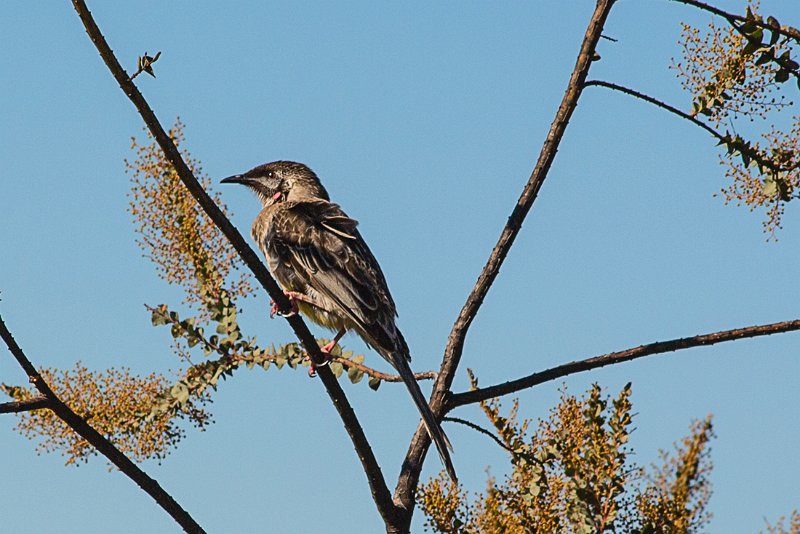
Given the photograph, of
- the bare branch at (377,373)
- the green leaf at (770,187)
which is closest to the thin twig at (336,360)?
the bare branch at (377,373)

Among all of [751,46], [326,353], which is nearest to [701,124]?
[751,46]

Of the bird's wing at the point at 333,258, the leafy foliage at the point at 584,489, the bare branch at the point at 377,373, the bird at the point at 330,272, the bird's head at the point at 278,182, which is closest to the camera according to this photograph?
the leafy foliage at the point at 584,489

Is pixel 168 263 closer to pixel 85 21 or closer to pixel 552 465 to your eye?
pixel 85 21

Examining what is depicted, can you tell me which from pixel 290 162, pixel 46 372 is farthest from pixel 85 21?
pixel 290 162

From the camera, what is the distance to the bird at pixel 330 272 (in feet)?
21.1

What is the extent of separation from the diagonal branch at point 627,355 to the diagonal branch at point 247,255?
626 millimetres

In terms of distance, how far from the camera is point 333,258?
6.88 metres

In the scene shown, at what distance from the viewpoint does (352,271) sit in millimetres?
6832

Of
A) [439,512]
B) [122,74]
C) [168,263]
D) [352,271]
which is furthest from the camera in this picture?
[352,271]

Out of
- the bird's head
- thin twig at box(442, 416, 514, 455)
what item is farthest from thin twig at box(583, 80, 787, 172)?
the bird's head

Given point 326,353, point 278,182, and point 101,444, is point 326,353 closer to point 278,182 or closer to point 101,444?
point 101,444

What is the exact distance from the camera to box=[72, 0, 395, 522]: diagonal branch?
3.65 metres

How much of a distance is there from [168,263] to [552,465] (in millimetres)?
1982

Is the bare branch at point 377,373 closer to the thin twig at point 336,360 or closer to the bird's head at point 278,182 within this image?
the thin twig at point 336,360
